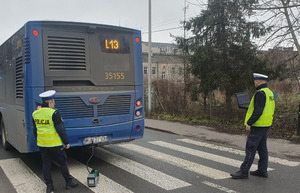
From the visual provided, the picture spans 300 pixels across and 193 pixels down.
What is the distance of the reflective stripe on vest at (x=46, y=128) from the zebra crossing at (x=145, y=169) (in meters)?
0.91

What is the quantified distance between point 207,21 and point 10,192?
35.6ft

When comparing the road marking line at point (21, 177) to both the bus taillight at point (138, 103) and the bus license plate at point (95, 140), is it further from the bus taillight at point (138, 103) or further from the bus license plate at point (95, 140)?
the bus taillight at point (138, 103)

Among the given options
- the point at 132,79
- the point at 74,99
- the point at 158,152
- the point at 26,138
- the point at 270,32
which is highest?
the point at 270,32

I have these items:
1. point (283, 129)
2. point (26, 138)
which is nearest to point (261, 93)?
point (26, 138)

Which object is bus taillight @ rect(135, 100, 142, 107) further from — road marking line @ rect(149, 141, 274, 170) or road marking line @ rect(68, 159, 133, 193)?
road marking line @ rect(149, 141, 274, 170)

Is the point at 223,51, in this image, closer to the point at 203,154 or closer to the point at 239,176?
the point at 203,154

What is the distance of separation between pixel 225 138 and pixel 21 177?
6760 mm

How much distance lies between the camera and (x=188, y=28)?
46.4 feet

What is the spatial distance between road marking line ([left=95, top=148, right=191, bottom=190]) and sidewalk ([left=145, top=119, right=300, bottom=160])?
12.0 feet

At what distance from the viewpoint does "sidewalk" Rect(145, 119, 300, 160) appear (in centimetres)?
772

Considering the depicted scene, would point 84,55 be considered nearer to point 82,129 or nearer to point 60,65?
point 60,65

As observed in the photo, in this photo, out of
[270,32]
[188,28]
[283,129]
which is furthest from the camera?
[188,28]

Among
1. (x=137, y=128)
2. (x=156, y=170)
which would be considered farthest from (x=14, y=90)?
(x=156, y=170)

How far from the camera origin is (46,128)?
4.59m
